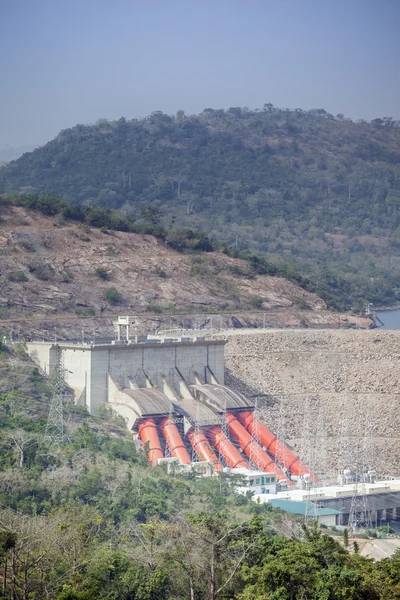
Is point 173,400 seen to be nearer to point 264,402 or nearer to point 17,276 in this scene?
point 264,402

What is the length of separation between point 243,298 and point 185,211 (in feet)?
208

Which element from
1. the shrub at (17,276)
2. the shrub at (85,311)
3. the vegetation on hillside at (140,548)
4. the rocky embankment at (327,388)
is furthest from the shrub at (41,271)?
the vegetation on hillside at (140,548)

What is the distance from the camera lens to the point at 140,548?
1591 inches

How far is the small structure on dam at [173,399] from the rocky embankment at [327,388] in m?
2.04

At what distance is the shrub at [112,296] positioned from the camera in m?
79.1

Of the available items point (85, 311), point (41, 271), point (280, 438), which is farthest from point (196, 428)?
point (41, 271)

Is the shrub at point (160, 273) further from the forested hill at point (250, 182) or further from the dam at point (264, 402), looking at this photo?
the forested hill at point (250, 182)

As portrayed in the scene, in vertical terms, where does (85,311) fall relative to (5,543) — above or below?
above

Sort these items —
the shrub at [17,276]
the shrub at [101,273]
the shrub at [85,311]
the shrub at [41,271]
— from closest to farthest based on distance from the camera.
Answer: the shrub at [85,311], the shrub at [17,276], the shrub at [41,271], the shrub at [101,273]

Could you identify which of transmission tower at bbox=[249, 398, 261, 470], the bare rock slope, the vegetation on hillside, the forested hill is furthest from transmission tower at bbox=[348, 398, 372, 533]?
the forested hill

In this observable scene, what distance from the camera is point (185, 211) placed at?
491 feet

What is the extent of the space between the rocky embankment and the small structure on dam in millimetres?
2040

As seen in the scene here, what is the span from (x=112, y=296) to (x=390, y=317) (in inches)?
1589

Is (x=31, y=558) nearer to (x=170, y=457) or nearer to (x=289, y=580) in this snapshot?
(x=289, y=580)
